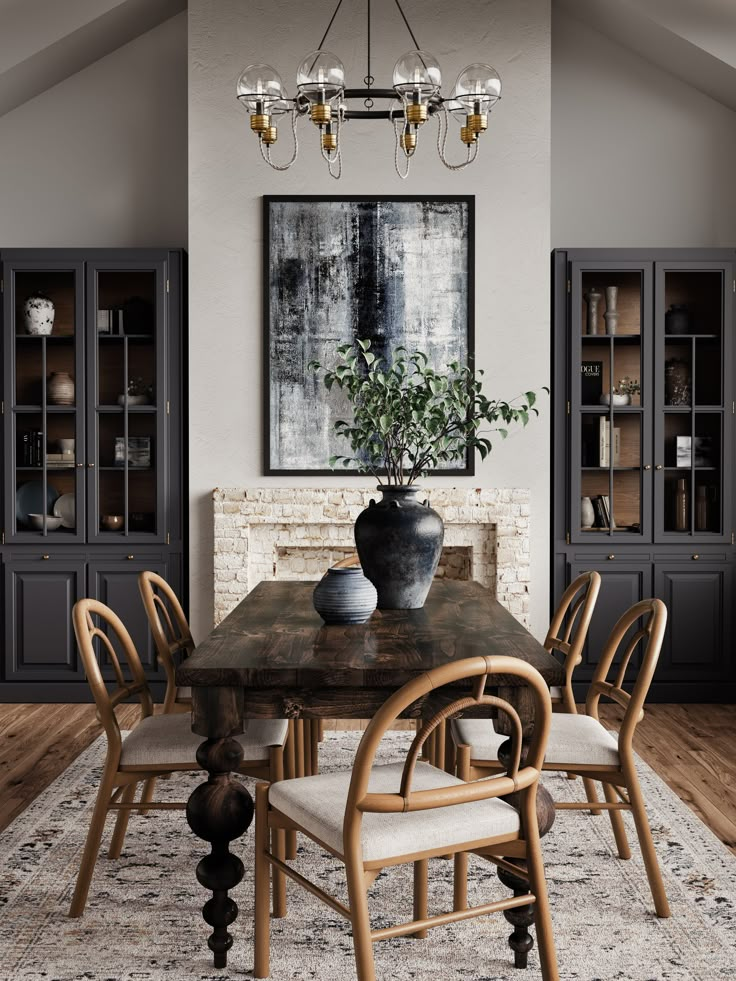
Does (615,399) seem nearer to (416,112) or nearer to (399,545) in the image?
(399,545)

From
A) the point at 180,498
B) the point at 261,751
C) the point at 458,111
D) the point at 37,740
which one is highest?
the point at 458,111

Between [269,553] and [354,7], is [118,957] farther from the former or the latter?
[354,7]

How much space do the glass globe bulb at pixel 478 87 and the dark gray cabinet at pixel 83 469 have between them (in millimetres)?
2588

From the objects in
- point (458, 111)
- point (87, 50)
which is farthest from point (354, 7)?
point (458, 111)

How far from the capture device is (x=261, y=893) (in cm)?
225

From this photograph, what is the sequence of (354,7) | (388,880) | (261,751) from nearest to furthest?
(261,751), (388,880), (354,7)

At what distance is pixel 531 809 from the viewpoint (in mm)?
2098

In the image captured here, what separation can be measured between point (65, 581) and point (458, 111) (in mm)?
3382

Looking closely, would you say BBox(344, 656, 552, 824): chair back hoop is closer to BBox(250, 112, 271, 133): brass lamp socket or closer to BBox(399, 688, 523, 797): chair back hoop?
BBox(399, 688, 523, 797): chair back hoop

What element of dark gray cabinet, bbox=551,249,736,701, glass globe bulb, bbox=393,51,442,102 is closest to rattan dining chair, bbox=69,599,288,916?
glass globe bulb, bbox=393,51,442,102

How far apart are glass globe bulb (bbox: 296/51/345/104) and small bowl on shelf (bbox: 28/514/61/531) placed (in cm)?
318

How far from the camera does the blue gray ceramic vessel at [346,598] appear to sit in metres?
2.82

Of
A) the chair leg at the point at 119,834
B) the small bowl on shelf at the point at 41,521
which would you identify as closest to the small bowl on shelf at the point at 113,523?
the small bowl on shelf at the point at 41,521

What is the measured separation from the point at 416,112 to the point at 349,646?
5.15 ft
